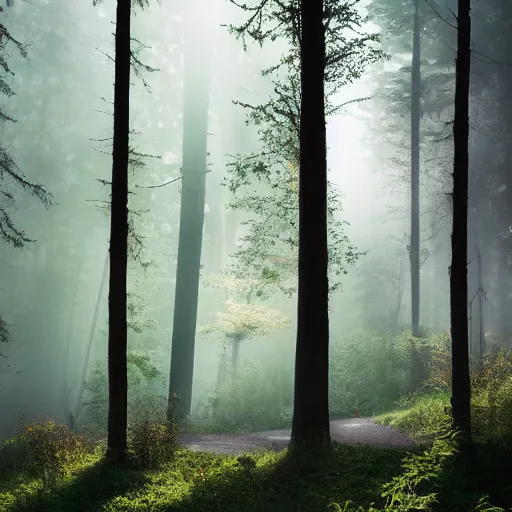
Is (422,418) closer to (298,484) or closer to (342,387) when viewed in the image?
(298,484)

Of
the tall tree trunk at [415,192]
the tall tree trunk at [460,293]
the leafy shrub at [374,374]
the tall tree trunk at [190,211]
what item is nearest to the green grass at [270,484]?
the tall tree trunk at [460,293]

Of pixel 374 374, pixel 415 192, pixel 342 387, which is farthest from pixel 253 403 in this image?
pixel 415 192

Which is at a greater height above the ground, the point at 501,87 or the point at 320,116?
the point at 501,87

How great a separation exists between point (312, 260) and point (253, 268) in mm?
11049

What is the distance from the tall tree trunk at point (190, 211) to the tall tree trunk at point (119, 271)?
20.4 ft

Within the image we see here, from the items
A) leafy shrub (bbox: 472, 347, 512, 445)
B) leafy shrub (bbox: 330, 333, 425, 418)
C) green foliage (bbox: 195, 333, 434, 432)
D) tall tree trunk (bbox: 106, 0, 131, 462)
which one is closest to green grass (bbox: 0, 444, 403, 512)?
tall tree trunk (bbox: 106, 0, 131, 462)

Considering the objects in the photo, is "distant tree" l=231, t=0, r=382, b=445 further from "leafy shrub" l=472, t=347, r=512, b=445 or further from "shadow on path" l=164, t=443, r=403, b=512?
"leafy shrub" l=472, t=347, r=512, b=445

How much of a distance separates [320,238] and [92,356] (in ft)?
119

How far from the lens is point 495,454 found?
274 inches

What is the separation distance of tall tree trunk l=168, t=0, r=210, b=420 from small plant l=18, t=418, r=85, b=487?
18.2 ft

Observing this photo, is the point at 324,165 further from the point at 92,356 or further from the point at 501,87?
the point at 92,356

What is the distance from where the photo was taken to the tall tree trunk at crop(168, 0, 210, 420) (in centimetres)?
1495

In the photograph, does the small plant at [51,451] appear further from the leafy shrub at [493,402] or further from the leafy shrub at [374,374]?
the leafy shrub at [374,374]

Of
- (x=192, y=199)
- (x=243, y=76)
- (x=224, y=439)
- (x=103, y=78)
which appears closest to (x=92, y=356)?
(x=103, y=78)
